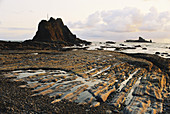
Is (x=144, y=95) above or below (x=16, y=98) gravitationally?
below

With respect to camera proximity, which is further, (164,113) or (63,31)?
(63,31)

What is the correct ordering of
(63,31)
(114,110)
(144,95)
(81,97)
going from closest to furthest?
(114,110)
(81,97)
(144,95)
(63,31)

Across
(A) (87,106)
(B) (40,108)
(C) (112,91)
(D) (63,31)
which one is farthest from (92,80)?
(D) (63,31)

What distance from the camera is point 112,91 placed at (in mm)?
9445

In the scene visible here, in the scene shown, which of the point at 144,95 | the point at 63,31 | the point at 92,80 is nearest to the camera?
the point at 144,95

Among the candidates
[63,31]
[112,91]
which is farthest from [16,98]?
[63,31]

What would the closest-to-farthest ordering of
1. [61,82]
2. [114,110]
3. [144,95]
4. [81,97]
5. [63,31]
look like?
[114,110] < [81,97] < [144,95] < [61,82] < [63,31]

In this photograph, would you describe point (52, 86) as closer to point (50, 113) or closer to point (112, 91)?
point (50, 113)

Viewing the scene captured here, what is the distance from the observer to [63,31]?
105 m

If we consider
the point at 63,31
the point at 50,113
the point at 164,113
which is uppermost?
the point at 63,31

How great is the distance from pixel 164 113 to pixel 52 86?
677cm

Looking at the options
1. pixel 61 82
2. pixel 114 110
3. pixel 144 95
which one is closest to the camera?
pixel 114 110

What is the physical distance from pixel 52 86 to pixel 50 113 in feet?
11.3

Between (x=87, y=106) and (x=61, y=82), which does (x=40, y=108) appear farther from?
(x=61, y=82)
